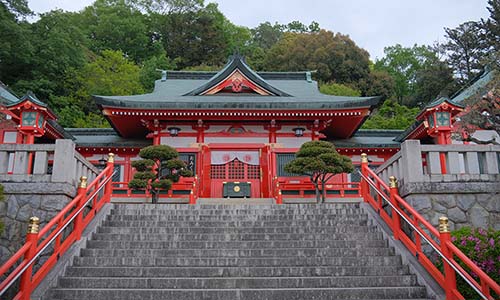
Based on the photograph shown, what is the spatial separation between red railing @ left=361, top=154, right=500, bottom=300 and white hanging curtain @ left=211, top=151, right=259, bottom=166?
681 centimetres

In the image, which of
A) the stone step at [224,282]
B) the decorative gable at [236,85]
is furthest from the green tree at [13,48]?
the stone step at [224,282]

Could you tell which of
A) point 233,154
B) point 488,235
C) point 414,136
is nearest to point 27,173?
point 488,235

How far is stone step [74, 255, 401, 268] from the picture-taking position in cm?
658

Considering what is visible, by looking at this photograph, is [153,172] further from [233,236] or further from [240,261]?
[240,261]

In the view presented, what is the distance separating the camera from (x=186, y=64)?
4069 cm

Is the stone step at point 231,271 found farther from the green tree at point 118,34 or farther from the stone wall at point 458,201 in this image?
the green tree at point 118,34

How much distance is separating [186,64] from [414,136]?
28542 mm

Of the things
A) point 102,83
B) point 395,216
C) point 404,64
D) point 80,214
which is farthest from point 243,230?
point 404,64

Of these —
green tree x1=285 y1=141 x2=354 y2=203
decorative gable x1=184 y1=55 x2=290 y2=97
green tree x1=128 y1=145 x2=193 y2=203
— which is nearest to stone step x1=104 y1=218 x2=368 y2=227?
green tree x1=128 y1=145 x2=193 y2=203

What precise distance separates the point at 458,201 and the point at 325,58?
3228 cm

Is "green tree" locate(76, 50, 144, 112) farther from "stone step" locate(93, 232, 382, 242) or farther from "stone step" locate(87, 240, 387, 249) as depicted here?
"stone step" locate(87, 240, 387, 249)

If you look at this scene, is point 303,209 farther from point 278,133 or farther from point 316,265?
point 278,133

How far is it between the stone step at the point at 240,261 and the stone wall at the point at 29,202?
1124 mm

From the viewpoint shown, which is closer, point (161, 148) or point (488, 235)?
point (488, 235)
